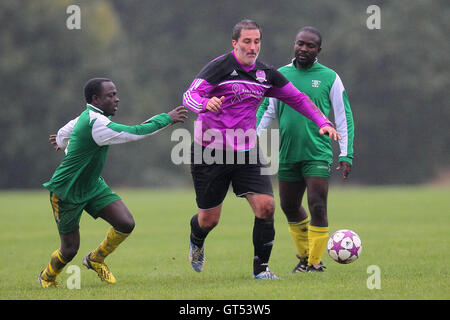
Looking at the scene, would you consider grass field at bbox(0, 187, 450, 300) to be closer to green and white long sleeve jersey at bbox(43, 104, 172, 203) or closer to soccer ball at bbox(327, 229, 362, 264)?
soccer ball at bbox(327, 229, 362, 264)

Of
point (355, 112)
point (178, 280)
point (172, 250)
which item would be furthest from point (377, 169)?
point (178, 280)

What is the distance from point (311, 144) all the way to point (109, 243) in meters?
2.47

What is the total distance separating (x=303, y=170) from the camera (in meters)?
9.08

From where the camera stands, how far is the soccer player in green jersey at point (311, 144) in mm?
8945

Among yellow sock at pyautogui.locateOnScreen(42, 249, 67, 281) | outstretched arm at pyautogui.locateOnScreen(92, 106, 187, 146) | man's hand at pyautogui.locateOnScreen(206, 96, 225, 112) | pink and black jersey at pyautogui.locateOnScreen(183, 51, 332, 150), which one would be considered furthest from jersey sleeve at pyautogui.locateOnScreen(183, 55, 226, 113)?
yellow sock at pyautogui.locateOnScreen(42, 249, 67, 281)

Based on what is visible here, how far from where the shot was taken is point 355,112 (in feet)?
156

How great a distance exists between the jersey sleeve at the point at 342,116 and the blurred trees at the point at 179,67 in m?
33.0

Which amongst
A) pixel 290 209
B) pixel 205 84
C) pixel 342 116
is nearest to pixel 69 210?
pixel 205 84

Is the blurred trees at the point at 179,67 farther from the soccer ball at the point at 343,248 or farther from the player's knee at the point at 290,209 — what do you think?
the soccer ball at the point at 343,248

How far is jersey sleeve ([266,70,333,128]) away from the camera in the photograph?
857 cm

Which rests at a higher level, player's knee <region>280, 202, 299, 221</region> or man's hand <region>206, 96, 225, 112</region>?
man's hand <region>206, 96, 225, 112</region>

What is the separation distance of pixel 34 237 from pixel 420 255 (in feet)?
25.5

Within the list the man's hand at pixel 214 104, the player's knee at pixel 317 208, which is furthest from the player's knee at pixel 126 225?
the player's knee at pixel 317 208

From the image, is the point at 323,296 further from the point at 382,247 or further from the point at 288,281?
the point at 382,247
